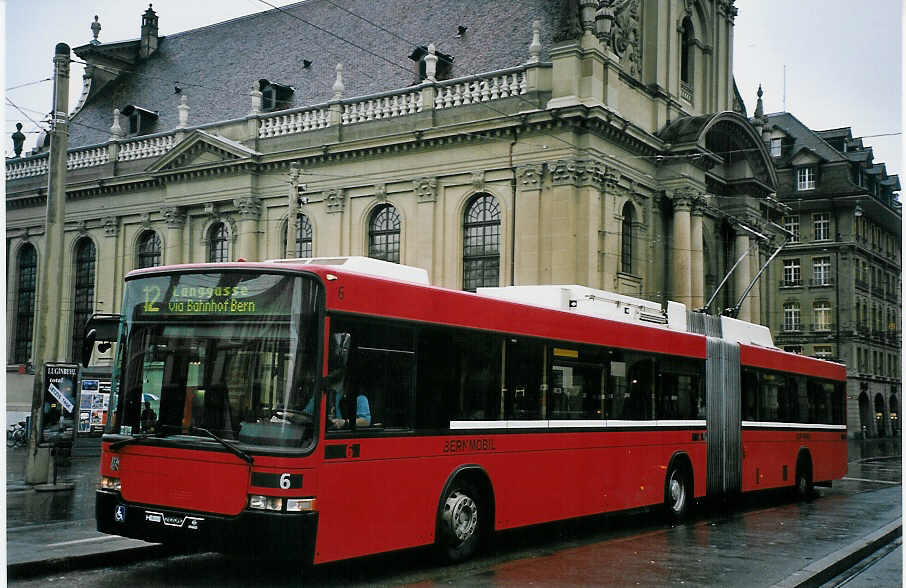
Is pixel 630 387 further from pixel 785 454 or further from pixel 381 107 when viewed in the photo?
pixel 381 107

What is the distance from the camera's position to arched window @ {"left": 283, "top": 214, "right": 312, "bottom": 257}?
1628 inches

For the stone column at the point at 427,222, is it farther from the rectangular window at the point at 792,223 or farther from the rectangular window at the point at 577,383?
the rectangular window at the point at 577,383

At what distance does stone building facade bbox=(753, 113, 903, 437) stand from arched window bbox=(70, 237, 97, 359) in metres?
29.7

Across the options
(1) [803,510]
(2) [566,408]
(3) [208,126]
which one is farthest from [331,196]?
(2) [566,408]

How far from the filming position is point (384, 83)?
41094 mm

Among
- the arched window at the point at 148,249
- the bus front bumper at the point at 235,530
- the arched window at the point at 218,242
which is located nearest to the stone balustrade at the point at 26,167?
the arched window at the point at 148,249

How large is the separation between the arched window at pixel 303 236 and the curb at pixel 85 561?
98.9 feet

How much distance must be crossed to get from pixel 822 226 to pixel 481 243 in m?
14.9

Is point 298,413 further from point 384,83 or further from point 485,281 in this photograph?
point 384,83

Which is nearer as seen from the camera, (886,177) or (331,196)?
(886,177)

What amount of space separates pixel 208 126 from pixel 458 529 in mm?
35585

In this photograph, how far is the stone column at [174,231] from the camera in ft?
145

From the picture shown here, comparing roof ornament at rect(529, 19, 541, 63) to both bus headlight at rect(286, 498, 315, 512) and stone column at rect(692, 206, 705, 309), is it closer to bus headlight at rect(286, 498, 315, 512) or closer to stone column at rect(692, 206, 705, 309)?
stone column at rect(692, 206, 705, 309)

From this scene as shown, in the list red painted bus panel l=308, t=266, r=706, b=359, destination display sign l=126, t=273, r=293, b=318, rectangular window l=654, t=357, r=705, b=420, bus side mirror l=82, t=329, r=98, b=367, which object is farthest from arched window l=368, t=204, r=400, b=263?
destination display sign l=126, t=273, r=293, b=318
